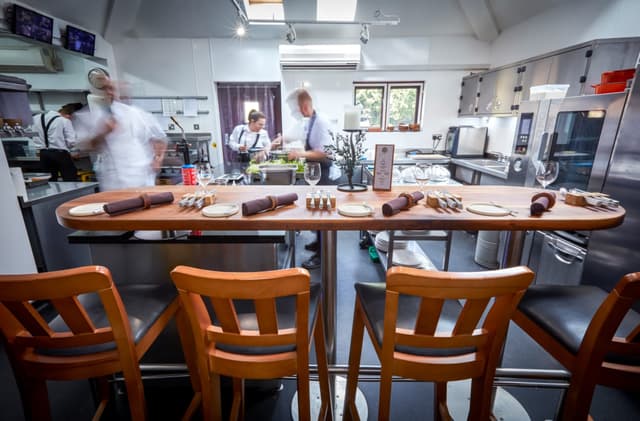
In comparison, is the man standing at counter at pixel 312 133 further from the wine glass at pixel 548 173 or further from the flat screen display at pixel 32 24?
the flat screen display at pixel 32 24

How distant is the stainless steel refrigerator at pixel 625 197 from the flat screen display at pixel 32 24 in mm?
5120

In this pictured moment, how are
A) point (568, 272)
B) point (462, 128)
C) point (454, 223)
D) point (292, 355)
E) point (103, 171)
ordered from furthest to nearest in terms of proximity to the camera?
point (462, 128), point (103, 171), point (568, 272), point (454, 223), point (292, 355)

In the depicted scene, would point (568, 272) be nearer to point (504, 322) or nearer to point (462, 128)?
point (504, 322)

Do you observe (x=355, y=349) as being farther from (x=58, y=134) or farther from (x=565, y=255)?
(x=58, y=134)

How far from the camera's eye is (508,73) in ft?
11.4

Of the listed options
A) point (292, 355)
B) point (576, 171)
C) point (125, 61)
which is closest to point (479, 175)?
point (576, 171)

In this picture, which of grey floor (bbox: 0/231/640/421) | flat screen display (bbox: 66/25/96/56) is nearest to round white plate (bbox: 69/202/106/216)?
grey floor (bbox: 0/231/640/421)

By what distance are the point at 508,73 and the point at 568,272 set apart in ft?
8.78

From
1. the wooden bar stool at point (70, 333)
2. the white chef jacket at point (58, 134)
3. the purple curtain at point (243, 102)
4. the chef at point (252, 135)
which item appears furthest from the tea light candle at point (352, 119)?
the white chef jacket at point (58, 134)

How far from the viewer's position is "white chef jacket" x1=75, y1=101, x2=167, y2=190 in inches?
89.5

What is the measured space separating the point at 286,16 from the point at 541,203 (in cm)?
432

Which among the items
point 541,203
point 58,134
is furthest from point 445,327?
point 58,134

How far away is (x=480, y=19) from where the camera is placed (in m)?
3.98

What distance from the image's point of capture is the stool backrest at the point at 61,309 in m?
0.70
